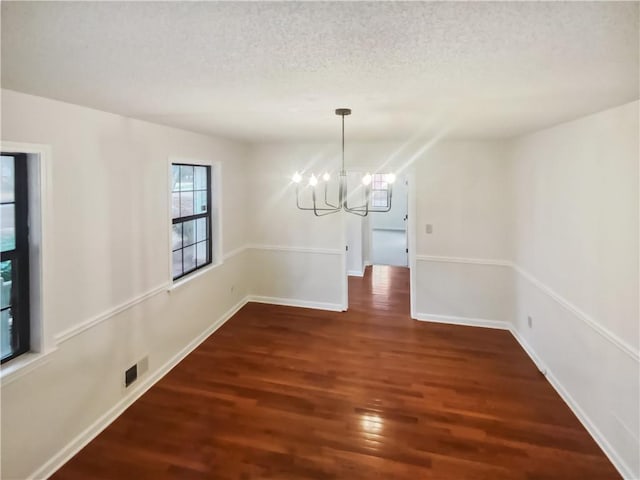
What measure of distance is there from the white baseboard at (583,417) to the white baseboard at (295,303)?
246 centimetres

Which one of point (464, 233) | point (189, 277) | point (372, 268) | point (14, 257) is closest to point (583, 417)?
point (464, 233)

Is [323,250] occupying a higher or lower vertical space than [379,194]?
lower

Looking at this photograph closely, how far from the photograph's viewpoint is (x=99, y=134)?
9.00 ft

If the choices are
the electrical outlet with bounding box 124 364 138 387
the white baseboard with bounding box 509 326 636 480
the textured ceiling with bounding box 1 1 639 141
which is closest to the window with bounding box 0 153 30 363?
the textured ceiling with bounding box 1 1 639 141

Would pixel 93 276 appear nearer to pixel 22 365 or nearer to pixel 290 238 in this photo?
pixel 22 365

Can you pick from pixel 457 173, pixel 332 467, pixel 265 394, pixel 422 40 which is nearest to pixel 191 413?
pixel 265 394

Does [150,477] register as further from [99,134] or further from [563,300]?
[563,300]

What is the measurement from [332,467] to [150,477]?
119 centimetres

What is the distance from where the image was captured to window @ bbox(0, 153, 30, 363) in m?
2.22

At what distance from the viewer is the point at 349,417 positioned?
2.98 metres

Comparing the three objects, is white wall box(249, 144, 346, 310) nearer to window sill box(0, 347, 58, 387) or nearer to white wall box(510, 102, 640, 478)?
white wall box(510, 102, 640, 478)

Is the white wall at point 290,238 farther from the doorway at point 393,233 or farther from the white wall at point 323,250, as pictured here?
the doorway at point 393,233

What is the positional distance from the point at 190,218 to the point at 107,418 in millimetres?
2142

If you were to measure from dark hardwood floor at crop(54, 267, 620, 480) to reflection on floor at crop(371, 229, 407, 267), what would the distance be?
14.2ft
